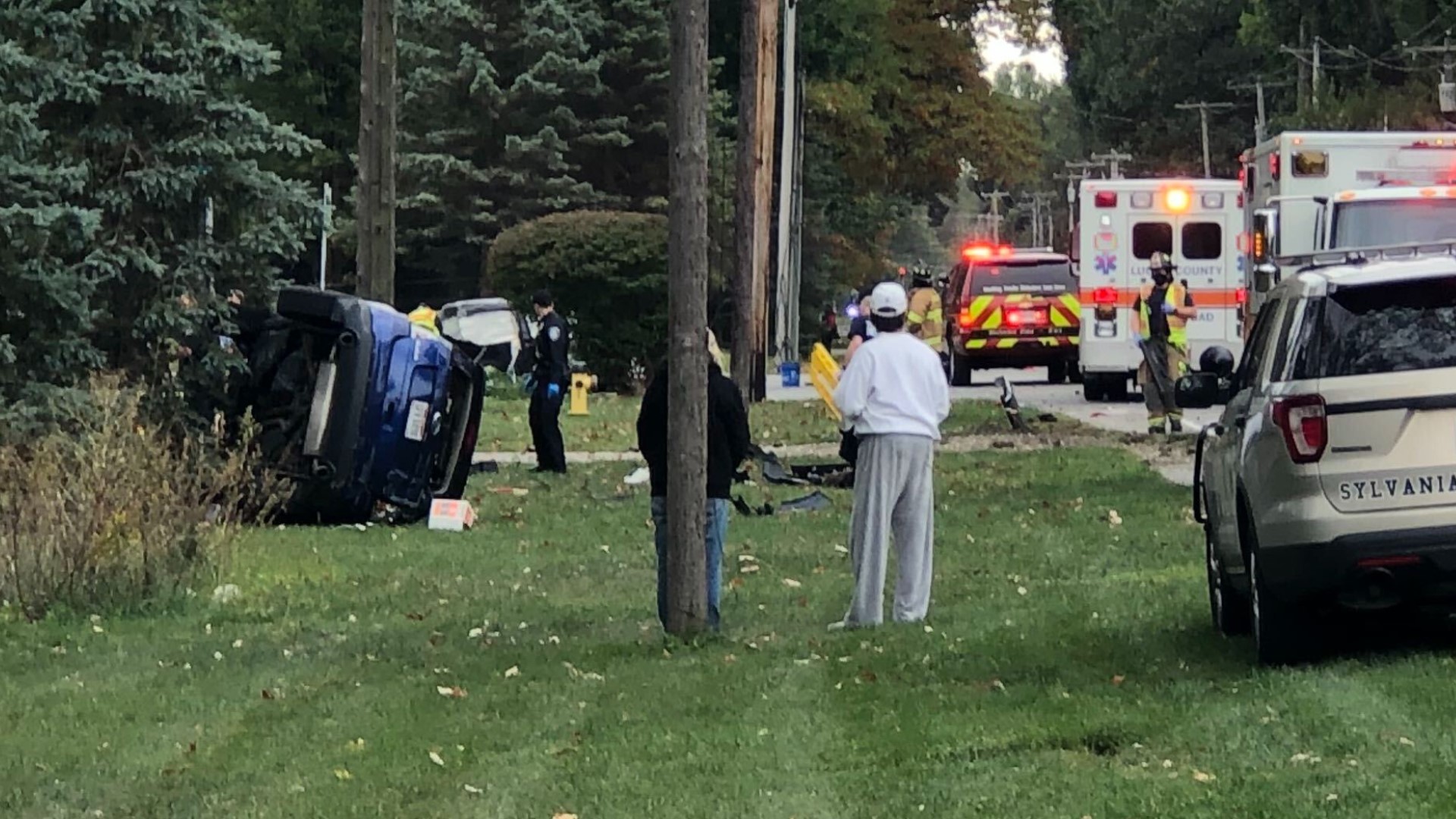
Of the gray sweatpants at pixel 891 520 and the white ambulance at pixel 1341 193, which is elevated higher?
the white ambulance at pixel 1341 193

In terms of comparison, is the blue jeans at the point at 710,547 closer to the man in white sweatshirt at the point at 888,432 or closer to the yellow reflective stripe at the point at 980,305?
the man in white sweatshirt at the point at 888,432

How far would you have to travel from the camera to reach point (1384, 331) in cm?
834

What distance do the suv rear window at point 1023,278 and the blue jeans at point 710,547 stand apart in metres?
23.0

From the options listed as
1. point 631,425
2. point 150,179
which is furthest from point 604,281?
point 150,179

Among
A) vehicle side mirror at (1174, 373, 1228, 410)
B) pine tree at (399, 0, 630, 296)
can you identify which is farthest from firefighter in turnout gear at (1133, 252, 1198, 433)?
pine tree at (399, 0, 630, 296)

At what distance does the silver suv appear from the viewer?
8.10m

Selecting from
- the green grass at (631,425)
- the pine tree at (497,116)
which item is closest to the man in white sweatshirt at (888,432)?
the green grass at (631,425)

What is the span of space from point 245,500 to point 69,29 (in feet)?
11.8

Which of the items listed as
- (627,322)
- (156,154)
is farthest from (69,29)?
(627,322)

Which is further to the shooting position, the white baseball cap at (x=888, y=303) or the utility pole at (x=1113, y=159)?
the utility pole at (x=1113, y=159)

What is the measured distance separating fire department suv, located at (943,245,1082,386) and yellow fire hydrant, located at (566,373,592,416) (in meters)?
6.10

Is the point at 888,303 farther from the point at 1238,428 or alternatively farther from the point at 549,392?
the point at 549,392

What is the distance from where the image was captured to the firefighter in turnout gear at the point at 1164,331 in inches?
872

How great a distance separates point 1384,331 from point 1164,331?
45.6 ft
